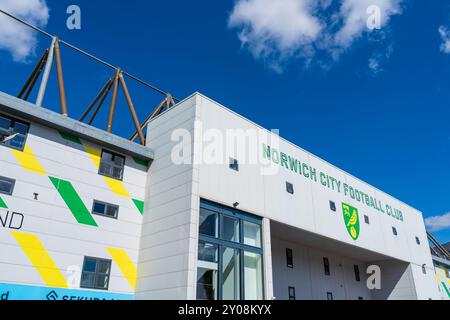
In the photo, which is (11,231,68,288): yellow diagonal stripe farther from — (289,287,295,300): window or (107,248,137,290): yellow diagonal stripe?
(289,287,295,300): window

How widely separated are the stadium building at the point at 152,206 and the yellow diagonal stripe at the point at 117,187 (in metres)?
0.05

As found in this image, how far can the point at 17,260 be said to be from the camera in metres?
9.95

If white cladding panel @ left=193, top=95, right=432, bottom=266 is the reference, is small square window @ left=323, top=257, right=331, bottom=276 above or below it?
below

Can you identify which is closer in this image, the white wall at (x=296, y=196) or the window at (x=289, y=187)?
the white wall at (x=296, y=196)

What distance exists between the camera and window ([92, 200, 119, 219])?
12.1m

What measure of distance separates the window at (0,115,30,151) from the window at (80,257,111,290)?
3.92m

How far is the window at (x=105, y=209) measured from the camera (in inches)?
476

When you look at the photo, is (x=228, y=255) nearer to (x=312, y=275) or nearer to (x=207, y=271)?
(x=207, y=271)

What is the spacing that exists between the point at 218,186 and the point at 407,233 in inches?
678

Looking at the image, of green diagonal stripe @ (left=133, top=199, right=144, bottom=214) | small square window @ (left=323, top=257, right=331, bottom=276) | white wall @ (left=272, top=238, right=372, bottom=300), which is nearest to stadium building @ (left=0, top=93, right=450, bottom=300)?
green diagonal stripe @ (left=133, top=199, right=144, bottom=214)

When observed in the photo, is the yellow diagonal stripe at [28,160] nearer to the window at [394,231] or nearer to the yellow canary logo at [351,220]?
the yellow canary logo at [351,220]

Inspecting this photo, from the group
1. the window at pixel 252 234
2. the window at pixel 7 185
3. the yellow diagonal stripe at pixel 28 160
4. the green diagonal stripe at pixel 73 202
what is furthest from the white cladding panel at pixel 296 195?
the window at pixel 7 185

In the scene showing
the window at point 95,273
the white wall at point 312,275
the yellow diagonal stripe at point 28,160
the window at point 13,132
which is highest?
the window at point 13,132
